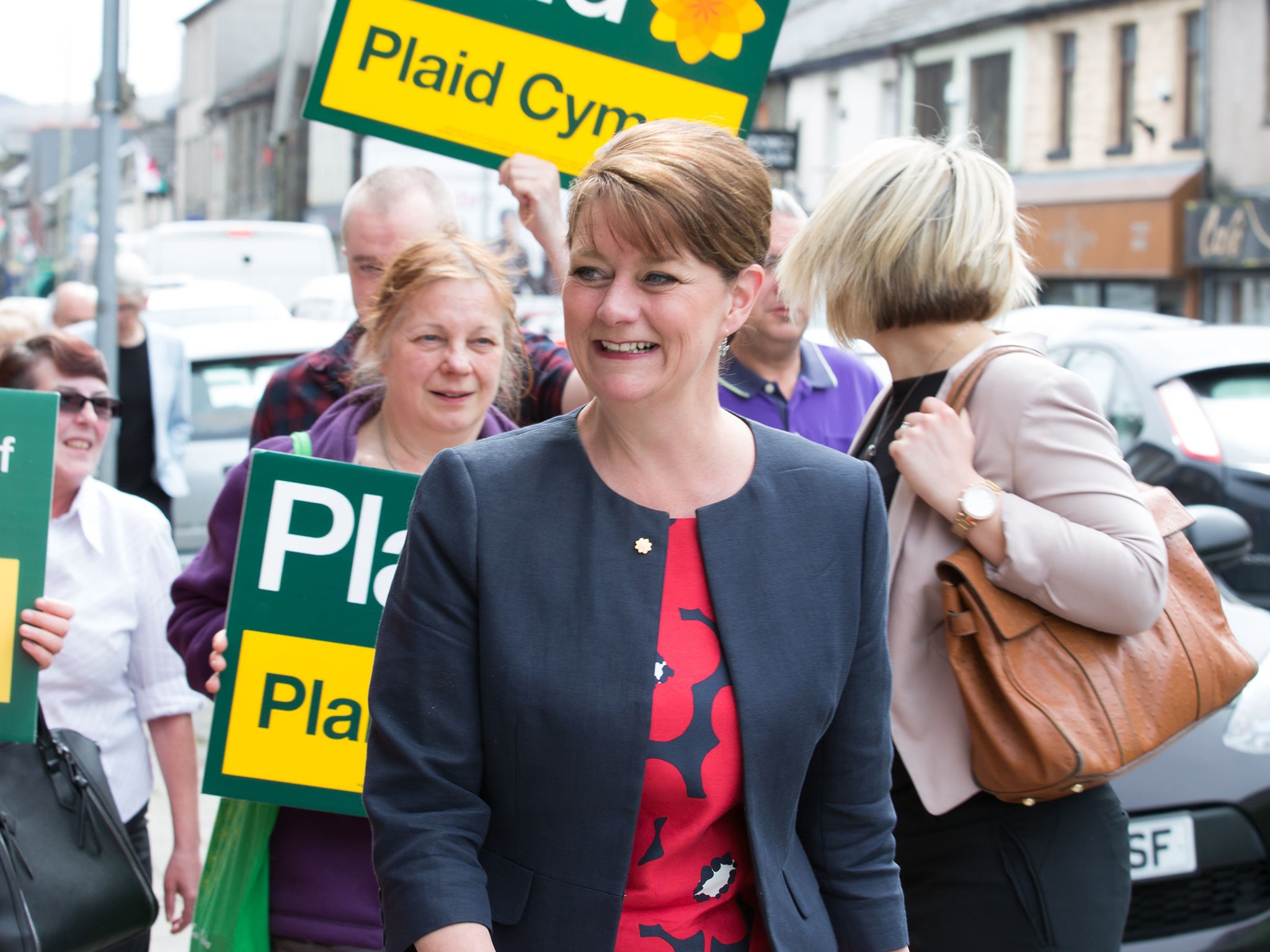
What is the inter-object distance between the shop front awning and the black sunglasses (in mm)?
20178

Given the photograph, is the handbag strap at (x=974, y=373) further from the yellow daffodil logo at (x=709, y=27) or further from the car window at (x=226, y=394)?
the car window at (x=226, y=394)

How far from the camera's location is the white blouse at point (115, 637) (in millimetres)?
3156

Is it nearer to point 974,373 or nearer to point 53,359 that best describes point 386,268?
point 53,359

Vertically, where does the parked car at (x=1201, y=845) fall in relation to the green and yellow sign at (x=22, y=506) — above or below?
below

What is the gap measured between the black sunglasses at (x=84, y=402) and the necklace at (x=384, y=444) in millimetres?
882

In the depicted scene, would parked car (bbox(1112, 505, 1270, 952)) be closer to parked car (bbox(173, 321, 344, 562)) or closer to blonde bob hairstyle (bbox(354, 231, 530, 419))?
blonde bob hairstyle (bbox(354, 231, 530, 419))


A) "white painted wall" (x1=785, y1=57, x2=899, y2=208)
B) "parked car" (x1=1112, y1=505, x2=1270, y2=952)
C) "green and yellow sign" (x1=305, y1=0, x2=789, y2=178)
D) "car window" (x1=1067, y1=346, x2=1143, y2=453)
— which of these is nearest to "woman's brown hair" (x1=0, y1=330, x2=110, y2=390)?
"green and yellow sign" (x1=305, y1=0, x2=789, y2=178)

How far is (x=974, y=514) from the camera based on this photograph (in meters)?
2.43

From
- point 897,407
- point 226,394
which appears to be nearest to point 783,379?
point 897,407

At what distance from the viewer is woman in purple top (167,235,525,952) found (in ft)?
9.18

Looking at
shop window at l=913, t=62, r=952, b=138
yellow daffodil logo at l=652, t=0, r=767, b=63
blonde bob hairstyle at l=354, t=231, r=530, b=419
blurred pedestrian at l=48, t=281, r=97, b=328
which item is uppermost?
shop window at l=913, t=62, r=952, b=138

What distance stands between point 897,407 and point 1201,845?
1.57 metres

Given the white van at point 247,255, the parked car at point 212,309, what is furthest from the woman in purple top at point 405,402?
the white van at point 247,255

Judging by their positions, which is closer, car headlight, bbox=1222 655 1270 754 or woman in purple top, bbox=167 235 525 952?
woman in purple top, bbox=167 235 525 952
